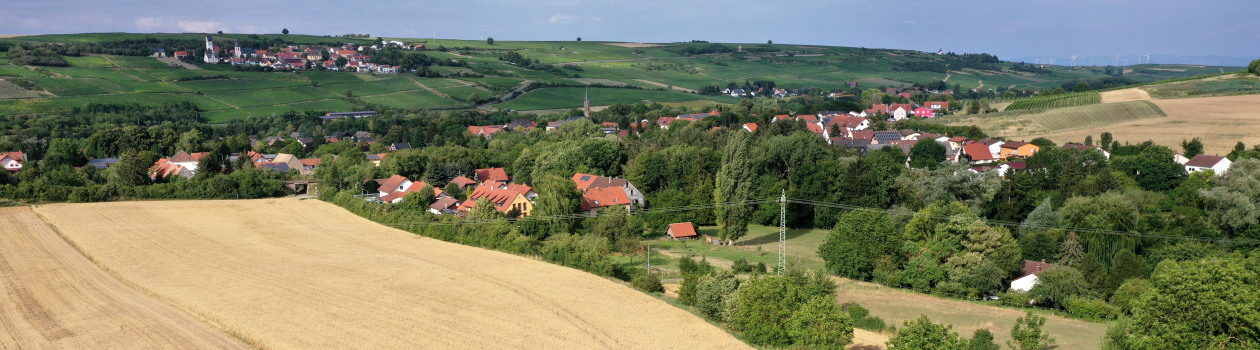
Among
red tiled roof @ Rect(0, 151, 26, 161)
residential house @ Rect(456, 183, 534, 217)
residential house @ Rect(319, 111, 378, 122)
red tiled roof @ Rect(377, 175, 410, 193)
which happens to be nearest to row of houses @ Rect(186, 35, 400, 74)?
residential house @ Rect(319, 111, 378, 122)

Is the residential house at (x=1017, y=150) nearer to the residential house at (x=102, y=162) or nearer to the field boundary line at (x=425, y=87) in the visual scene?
the residential house at (x=102, y=162)

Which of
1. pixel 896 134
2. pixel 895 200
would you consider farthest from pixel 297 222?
pixel 896 134

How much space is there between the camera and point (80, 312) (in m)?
25.5

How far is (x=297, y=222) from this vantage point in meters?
44.4

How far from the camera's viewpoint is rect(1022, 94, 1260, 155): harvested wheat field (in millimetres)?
60281

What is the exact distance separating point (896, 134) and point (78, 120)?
231 ft

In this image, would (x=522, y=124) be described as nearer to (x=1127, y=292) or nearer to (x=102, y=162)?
(x=102, y=162)

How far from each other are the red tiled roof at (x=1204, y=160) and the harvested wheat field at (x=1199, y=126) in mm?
4197

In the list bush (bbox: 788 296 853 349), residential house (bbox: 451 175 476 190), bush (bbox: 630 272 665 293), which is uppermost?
bush (bbox: 788 296 853 349)

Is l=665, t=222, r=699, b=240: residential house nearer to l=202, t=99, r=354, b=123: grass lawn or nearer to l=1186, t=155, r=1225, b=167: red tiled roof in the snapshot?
l=1186, t=155, r=1225, b=167: red tiled roof

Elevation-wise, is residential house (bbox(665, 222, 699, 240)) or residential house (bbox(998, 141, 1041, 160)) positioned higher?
residential house (bbox(998, 141, 1041, 160))

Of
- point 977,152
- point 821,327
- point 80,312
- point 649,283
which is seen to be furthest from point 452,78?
point 821,327

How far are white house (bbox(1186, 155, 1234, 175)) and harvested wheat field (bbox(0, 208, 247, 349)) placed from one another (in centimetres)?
5248

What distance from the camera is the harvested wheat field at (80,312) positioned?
890 inches
